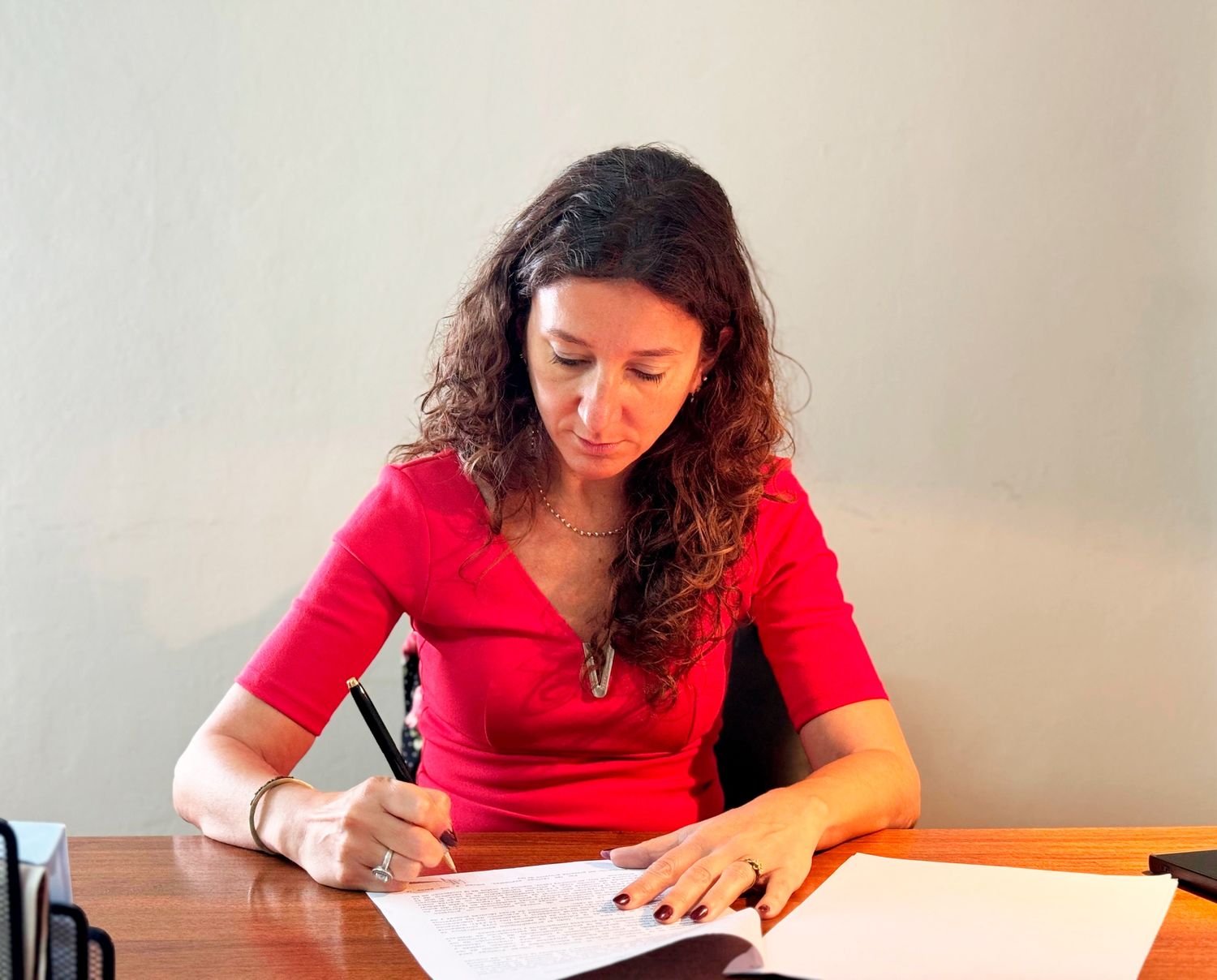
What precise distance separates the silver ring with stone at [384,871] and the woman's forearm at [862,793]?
15.5 inches

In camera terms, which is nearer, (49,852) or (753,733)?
(49,852)

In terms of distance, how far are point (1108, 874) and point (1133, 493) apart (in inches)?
41.1

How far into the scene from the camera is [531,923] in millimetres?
897

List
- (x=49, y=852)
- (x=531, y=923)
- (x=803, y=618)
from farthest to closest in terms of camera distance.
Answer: (x=803, y=618), (x=531, y=923), (x=49, y=852)

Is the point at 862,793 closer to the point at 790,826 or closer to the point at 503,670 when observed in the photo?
the point at 790,826

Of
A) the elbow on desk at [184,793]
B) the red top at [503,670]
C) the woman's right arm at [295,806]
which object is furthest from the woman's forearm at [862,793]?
the elbow on desk at [184,793]

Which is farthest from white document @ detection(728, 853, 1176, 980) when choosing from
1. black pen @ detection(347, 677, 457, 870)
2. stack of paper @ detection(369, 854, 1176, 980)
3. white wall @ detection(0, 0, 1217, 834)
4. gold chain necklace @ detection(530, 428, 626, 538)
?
white wall @ detection(0, 0, 1217, 834)

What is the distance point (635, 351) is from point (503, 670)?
0.39 metres

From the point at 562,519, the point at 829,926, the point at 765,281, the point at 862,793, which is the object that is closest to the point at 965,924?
the point at 829,926

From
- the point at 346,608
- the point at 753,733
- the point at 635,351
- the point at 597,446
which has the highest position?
the point at 635,351

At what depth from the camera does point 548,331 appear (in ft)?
4.07

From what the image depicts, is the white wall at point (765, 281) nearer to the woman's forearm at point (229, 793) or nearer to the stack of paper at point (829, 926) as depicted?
the woman's forearm at point (229, 793)

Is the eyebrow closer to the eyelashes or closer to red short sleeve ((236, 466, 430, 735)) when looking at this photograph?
the eyelashes

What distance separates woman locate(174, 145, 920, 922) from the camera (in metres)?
1.23
